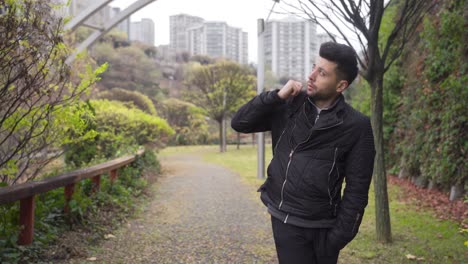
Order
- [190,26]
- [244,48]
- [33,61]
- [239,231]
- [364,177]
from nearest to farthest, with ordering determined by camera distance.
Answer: [364,177] < [33,61] < [239,231] < [244,48] < [190,26]

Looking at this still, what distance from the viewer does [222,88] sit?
2691cm

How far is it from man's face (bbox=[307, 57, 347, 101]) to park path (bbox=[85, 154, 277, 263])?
273 cm

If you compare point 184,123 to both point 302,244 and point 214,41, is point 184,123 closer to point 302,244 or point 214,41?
point 302,244

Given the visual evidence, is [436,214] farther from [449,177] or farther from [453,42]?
[453,42]

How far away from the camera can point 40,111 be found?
14.0ft

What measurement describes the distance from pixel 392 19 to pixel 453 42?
4.02 m

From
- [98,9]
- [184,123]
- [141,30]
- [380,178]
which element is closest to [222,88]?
[184,123]

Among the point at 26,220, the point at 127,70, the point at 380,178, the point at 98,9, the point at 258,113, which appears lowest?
the point at 26,220

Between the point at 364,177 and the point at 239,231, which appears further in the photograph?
the point at 239,231

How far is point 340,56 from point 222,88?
24830 mm

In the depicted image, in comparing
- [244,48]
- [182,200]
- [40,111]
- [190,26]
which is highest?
[190,26]

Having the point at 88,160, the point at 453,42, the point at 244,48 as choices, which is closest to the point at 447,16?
the point at 453,42

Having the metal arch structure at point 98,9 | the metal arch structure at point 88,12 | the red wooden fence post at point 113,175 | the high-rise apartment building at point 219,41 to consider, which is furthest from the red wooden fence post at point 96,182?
the high-rise apartment building at point 219,41

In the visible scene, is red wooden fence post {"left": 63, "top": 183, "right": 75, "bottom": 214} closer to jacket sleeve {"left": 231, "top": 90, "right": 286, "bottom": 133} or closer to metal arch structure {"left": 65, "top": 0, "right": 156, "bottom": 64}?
jacket sleeve {"left": 231, "top": 90, "right": 286, "bottom": 133}
